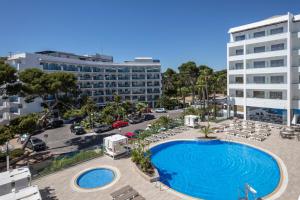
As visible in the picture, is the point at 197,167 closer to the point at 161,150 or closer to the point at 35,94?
the point at 161,150

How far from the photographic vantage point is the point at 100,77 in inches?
2522

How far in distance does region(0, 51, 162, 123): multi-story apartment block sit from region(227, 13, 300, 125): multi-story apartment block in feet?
108

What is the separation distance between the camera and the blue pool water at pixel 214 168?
16859 mm

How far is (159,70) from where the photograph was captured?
72.3 metres

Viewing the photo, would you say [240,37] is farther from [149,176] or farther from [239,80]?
[149,176]

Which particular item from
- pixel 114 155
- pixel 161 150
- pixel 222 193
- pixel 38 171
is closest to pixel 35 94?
pixel 38 171

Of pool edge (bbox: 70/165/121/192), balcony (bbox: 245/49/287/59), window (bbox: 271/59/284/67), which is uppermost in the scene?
balcony (bbox: 245/49/287/59)

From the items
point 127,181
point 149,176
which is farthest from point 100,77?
point 149,176

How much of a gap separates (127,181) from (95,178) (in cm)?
338

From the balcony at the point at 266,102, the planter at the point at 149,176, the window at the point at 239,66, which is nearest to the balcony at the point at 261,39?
the window at the point at 239,66

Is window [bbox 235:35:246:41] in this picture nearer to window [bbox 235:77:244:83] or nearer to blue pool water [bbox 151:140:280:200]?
window [bbox 235:77:244:83]

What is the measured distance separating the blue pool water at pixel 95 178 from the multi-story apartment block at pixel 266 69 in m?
30.0

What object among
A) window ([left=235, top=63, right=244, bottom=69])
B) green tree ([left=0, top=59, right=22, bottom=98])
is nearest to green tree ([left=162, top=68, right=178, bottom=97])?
window ([left=235, top=63, right=244, bottom=69])

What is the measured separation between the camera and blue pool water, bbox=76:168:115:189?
1761 cm
